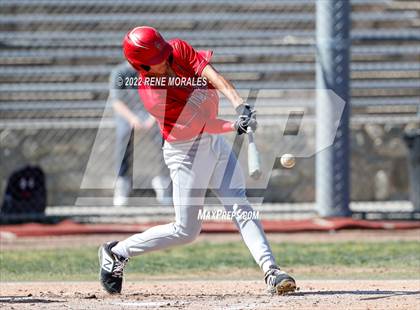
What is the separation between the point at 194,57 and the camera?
653 cm

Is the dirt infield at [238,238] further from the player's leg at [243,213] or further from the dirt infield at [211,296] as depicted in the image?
the player's leg at [243,213]

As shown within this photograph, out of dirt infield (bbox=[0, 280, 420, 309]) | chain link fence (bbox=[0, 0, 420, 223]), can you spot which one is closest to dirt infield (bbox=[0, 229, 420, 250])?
chain link fence (bbox=[0, 0, 420, 223])

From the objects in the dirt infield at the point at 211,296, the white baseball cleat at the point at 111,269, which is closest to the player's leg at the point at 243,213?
the dirt infield at the point at 211,296

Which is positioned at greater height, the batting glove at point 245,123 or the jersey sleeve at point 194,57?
the jersey sleeve at point 194,57

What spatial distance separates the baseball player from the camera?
21.3ft

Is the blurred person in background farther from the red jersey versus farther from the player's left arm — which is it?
the player's left arm

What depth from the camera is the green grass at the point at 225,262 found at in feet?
28.2

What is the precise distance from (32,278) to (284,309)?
3073 millimetres

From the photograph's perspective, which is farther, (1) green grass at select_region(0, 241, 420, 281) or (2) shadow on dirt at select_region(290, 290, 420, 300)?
(1) green grass at select_region(0, 241, 420, 281)

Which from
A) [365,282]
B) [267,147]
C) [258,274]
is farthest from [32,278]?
[267,147]

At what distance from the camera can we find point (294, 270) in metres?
8.73

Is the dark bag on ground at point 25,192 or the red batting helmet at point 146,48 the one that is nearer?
the red batting helmet at point 146,48

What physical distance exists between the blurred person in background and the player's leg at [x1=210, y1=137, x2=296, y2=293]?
205 inches

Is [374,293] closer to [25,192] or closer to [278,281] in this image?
[278,281]
